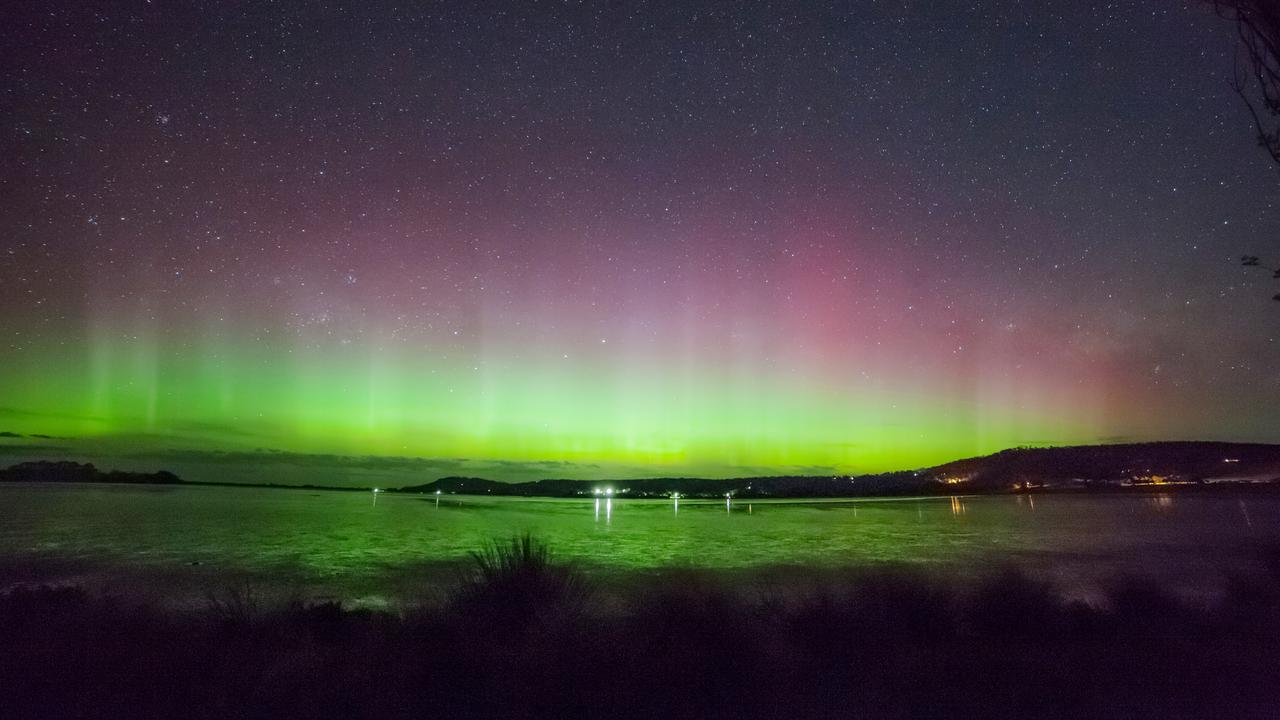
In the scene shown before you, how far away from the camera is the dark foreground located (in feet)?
22.4

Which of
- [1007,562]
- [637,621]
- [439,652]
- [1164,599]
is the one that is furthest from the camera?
[1007,562]

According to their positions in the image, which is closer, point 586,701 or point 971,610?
point 586,701

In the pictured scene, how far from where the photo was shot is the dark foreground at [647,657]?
6.84m

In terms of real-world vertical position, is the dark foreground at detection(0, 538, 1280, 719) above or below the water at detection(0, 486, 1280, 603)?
above

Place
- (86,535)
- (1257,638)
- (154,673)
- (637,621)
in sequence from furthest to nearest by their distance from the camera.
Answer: (86,535) < (637,621) < (1257,638) < (154,673)

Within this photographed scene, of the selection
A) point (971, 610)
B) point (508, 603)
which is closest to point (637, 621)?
point (508, 603)

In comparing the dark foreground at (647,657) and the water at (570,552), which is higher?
the dark foreground at (647,657)

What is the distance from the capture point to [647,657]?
7984 millimetres

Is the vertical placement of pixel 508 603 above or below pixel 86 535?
above

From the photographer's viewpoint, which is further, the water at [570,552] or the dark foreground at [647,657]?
the water at [570,552]

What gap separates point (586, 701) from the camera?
6.91 m

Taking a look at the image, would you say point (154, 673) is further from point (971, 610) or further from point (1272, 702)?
point (1272, 702)

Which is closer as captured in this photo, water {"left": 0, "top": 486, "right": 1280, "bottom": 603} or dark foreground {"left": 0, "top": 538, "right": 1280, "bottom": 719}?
dark foreground {"left": 0, "top": 538, "right": 1280, "bottom": 719}

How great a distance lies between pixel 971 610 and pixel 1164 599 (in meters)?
3.68
